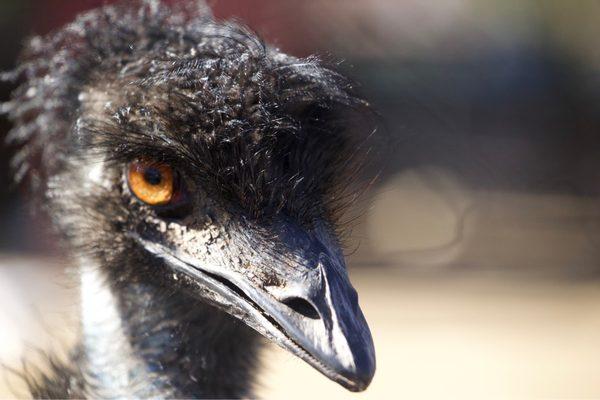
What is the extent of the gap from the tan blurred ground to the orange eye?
2.50 meters

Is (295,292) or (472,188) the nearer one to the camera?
(295,292)

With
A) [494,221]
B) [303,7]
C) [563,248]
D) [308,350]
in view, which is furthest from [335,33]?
[308,350]

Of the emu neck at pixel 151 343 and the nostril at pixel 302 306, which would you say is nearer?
the nostril at pixel 302 306

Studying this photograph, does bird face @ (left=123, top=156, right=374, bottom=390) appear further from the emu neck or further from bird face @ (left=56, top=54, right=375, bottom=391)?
the emu neck

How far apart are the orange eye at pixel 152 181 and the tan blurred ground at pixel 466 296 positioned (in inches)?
98.5

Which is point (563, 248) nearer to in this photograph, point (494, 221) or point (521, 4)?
point (494, 221)

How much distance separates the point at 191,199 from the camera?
1.84 m

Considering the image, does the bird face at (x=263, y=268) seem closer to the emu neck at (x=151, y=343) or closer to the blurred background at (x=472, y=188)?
the emu neck at (x=151, y=343)

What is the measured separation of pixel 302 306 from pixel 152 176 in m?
0.45

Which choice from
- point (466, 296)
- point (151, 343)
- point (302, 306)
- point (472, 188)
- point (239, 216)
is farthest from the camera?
point (472, 188)

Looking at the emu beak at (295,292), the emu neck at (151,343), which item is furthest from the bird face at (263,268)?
the emu neck at (151,343)

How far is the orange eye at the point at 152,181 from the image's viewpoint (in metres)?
1.85

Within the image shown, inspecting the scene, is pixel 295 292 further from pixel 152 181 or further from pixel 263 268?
pixel 152 181

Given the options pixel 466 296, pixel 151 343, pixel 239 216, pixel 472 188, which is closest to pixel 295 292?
pixel 239 216
